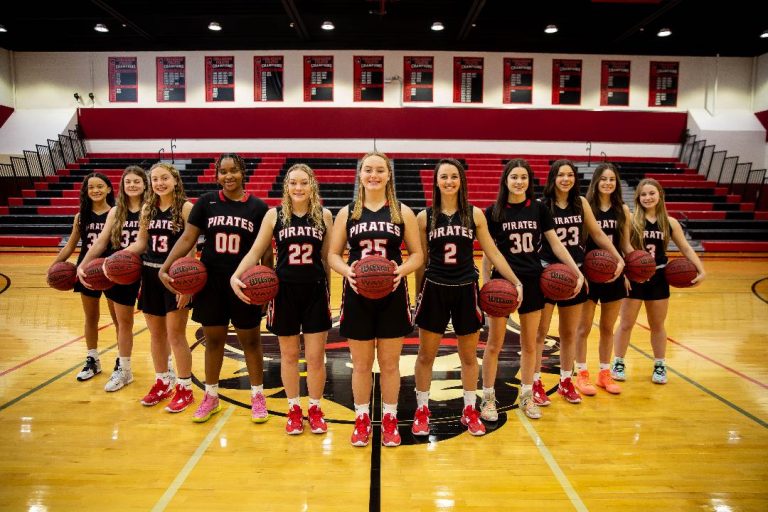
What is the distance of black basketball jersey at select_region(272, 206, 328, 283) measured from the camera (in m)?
2.47

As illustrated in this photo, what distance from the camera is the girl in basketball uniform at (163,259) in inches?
112

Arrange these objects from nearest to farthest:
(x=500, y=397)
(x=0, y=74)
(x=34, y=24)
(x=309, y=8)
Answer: (x=500, y=397)
(x=309, y=8)
(x=34, y=24)
(x=0, y=74)

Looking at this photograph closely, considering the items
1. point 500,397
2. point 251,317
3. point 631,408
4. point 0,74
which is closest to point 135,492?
point 251,317

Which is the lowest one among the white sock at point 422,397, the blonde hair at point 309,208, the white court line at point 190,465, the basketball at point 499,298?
the white court line at point 190,465

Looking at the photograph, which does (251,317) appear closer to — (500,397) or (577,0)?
(500,397)

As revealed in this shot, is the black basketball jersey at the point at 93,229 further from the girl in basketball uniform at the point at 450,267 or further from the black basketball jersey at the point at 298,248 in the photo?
the girl in basketball uniform at the point at 450,267

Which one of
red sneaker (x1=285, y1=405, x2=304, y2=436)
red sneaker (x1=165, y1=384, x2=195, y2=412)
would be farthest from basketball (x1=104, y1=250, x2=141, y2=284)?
red sneaker (x1=285, y1=405, x2=304, y2=436)

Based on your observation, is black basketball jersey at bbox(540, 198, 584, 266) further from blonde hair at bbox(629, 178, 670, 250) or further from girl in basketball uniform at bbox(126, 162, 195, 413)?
girl in basketball uniform at bbox(126, 162, 195, 413)

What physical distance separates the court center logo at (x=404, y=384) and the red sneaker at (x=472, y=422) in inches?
2.4

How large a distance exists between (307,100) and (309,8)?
122 inches

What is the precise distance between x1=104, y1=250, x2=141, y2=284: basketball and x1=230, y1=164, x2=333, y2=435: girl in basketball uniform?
79 cm

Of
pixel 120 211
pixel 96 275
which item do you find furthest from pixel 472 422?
pixel 120 211

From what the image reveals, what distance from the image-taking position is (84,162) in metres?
13.2

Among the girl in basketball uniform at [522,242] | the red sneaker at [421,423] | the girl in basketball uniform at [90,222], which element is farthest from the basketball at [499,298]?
the girl in basketball uniform at [90,222]
